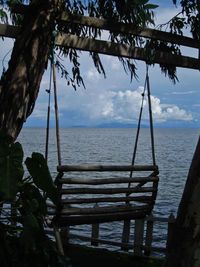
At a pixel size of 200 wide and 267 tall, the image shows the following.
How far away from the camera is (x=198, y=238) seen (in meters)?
2.19

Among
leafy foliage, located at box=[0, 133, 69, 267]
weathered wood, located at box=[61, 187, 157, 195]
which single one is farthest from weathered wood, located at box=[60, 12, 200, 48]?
leafy foliage, located at box=[0, 133, 69, 267]

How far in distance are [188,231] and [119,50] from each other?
89.7 inches

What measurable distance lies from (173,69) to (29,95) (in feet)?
7.49

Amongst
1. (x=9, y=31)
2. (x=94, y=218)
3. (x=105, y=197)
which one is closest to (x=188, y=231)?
(x=105, y=197)

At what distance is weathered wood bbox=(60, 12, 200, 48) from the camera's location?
3727 millimetres

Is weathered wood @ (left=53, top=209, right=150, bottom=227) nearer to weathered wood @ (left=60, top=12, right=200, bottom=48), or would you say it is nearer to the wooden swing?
the wooden swing

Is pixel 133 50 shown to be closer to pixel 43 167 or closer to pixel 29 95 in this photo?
pixel 29 95

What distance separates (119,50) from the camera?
3961 mm

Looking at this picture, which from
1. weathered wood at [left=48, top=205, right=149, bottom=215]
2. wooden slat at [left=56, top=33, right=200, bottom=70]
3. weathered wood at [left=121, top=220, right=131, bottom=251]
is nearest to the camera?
weathered wood at [left=48, top=205, right=149, bottom=215]

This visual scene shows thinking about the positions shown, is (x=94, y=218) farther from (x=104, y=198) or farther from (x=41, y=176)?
(x=41, y=176)

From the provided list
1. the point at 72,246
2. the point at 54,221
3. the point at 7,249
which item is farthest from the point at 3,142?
the point at 72,246

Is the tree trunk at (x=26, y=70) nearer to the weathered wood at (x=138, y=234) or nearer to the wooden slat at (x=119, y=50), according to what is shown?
the wooden slat at (x=119, y=50)

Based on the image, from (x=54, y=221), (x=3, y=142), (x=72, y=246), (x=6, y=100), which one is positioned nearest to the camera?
(x=3, y=142)

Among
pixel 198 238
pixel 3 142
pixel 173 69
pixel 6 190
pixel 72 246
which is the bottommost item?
pixel 72 246
